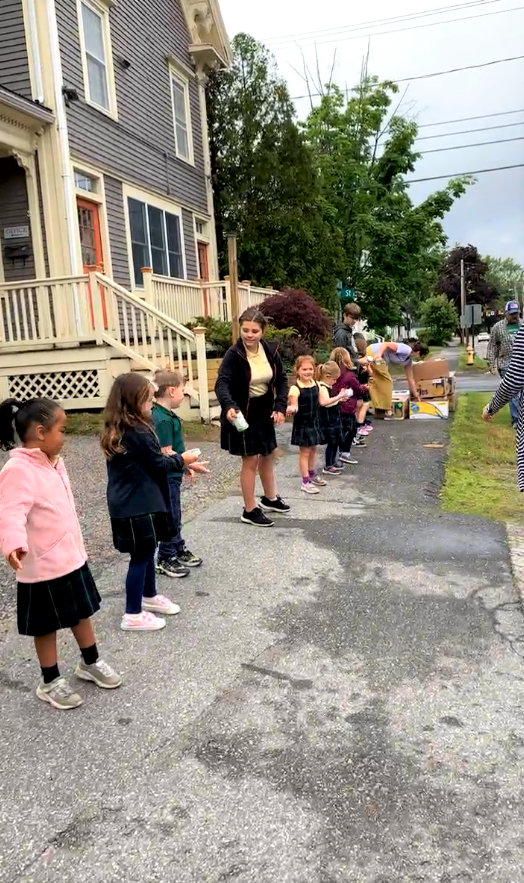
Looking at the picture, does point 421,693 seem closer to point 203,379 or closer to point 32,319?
point 203,379

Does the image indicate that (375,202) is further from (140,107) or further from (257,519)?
(257,519)

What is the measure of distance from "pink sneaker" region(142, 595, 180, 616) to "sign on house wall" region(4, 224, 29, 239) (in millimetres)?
9174

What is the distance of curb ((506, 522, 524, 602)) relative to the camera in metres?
4.18

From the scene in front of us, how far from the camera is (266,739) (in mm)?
2600

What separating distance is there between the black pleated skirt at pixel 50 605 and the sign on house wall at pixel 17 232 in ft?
32.0

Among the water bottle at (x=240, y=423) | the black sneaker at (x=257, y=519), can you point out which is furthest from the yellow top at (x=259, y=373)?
the black sneaker at (x=257, y=519)

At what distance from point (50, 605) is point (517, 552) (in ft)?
10.8

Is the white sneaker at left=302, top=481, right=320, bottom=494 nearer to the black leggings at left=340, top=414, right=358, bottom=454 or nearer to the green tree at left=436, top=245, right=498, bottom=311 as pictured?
the black leggings at left=340, top=414, right=358, bottom=454

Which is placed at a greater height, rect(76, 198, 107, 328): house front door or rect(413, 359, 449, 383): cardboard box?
rect(76, 198, 107, 328): house front door

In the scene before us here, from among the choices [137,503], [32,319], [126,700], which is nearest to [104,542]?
[137,503]

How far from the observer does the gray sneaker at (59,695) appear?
9.29 feet

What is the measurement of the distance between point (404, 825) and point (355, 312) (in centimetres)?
744

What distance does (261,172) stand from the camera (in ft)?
54.7

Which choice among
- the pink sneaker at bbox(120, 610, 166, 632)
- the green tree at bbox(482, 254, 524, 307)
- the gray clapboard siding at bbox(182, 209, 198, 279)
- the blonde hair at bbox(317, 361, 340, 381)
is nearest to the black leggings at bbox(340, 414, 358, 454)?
the blonde hair at bbox(317, 361, 340, 381)
